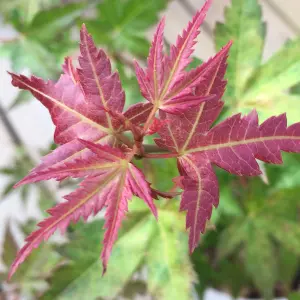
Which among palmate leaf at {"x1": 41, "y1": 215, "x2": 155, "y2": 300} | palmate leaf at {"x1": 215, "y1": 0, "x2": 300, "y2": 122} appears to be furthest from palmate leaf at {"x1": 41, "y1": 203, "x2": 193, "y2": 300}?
palmate leaf at {"x1": 215, "y1": 0, "x2": 300, "y2": 122}

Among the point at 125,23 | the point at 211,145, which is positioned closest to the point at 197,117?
Answer: the point at 211,145

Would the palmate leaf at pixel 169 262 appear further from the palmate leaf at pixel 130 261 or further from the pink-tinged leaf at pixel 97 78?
the pink-tinged leaf at pixel 97 78

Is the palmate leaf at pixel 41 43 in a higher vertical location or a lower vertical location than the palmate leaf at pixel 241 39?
higher

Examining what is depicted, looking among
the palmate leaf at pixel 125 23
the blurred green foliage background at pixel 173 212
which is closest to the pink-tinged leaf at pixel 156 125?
the blurred green foliage background at pixel 173 212

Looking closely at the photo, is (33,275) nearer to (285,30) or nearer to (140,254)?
(140,254)

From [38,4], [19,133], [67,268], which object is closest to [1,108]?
[19,133]

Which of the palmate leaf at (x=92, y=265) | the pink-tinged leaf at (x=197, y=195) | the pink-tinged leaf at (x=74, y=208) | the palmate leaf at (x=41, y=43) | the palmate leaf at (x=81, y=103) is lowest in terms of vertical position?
the palmate leaf at (x=92, y=265)

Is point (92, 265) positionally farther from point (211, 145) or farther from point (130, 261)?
point (211, 145)
